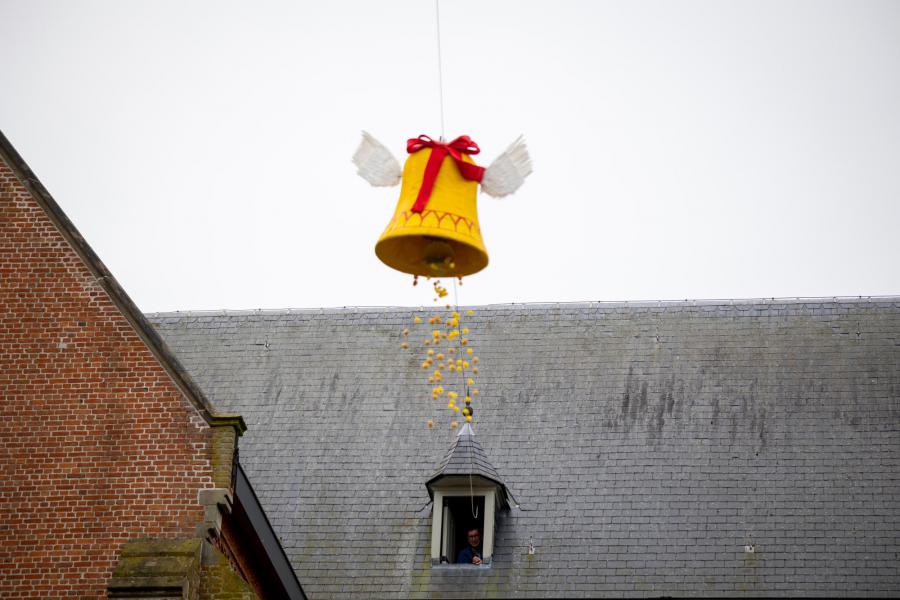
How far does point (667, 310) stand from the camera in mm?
27797

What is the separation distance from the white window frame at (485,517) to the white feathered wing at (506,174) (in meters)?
9.92

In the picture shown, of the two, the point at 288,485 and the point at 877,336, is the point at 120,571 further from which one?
the point at 877,336

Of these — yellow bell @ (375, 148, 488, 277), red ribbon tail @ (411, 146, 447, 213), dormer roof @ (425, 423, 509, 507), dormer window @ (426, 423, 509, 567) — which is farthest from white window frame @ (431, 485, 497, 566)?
red ribbon tail @ (411, 146, 447, 213)

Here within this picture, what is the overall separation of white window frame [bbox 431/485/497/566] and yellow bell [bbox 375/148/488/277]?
975cm

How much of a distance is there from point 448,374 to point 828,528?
745cm

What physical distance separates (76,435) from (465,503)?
7.47m

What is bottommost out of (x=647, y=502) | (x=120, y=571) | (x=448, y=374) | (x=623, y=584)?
(x=120, y=571)

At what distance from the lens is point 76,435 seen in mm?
18422

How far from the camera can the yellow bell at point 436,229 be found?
1357 cm

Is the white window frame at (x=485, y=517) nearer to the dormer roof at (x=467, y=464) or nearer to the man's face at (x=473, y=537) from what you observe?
the man's face at (x=473, y=537)

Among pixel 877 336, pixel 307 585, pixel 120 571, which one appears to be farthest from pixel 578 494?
pixel 120 571

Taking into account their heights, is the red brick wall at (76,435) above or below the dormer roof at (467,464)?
below

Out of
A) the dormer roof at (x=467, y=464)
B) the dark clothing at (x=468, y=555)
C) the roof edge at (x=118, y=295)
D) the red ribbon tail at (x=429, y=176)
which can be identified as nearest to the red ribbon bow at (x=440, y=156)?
the red ribbon tail at (x=429, y=176)

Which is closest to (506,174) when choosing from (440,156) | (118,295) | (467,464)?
(440,156)
